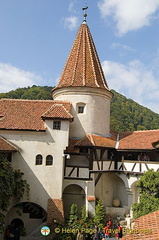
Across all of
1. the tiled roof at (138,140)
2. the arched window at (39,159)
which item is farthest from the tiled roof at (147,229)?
the tiled roof at (138,140)

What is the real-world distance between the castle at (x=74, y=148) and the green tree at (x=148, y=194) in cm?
195

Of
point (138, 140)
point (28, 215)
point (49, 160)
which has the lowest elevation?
point (28, 215)

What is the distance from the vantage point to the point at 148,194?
47.1ft

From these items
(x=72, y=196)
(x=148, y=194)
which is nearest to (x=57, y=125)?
(x=72, y=196)

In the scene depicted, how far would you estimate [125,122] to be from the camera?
56.0m

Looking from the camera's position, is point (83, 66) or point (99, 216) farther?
point (83, 66)

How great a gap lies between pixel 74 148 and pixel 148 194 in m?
5.92

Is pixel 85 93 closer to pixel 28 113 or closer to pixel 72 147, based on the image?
pixel 72 147

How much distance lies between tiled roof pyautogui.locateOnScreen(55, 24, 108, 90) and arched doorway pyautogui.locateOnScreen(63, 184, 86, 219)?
800 cm

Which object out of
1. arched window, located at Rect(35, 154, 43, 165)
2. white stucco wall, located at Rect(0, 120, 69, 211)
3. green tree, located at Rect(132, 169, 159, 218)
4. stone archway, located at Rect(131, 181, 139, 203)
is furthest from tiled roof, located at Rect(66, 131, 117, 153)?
green tree, located at Rect(132, 169, 159, 218)

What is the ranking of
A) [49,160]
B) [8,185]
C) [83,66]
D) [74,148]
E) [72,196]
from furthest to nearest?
[83,66]
[72,196]
[74,148]
[49,160]
[8,185]

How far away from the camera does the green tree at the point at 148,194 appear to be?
539 inches

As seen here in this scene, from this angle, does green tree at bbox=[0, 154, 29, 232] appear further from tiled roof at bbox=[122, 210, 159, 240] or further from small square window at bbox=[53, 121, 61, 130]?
tiled roof at bbox=[122, 210, 159, 240]

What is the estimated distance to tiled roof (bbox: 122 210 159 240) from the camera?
5.88m
